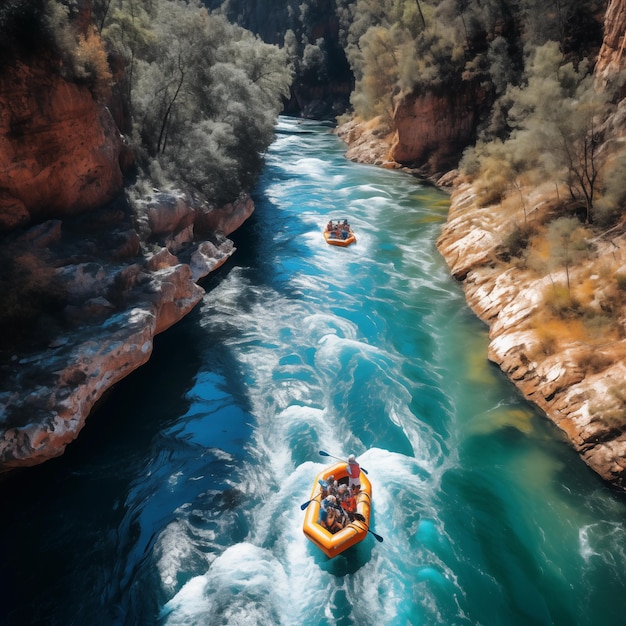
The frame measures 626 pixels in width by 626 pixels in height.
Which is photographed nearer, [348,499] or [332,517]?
[332,517]

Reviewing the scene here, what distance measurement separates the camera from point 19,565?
9320 millimetres

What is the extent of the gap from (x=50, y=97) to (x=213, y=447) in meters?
11.1

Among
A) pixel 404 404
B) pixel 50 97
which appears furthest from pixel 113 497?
pixel 50 97

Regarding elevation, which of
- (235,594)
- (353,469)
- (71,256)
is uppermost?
(71,256)

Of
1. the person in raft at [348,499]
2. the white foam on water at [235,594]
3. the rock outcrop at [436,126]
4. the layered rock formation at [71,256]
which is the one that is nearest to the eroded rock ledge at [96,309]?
the layered rock formation at [71,256]

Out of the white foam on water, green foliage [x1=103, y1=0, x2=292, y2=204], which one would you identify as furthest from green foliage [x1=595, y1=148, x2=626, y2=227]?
green foliage [x1=103, y1=0, x2=292, y2=204]

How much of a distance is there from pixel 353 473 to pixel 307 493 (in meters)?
1.30

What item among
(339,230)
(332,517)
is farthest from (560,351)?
(339,230)

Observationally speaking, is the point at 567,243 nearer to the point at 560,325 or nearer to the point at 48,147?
the point at 560,325

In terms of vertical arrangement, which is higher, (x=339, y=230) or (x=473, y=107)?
(x=473, y=107)

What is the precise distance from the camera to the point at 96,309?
13.6 meters

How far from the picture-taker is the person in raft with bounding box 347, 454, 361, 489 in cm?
1065

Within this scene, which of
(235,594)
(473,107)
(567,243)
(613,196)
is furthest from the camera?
(473,107)

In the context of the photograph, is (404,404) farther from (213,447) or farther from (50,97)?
(50,97)
